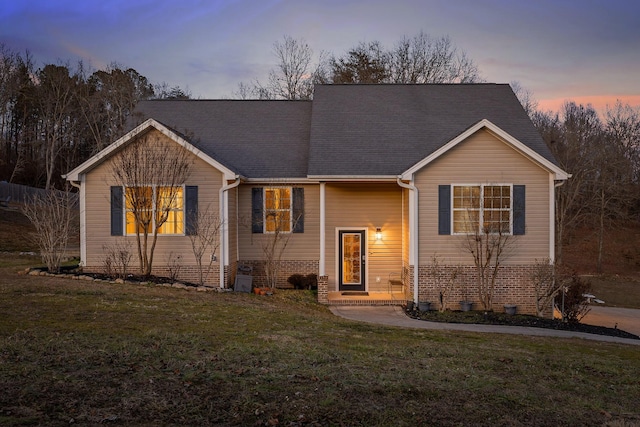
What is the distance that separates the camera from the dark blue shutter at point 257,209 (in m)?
17.5

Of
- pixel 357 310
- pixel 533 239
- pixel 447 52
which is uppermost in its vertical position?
pixel 447 52

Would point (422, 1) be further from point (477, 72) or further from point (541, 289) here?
point (477, 72)

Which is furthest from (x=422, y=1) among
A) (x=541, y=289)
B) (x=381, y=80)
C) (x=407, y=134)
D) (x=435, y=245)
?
(x=381, y=80)

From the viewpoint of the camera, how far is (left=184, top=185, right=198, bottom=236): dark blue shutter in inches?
638

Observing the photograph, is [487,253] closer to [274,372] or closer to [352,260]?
[352,260]

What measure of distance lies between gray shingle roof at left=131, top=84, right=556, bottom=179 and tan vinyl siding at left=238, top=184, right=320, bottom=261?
668 mm

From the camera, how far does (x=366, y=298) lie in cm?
1634

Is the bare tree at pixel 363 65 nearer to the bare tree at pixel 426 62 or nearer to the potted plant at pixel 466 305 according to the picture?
the bare tree at pixel 426 62

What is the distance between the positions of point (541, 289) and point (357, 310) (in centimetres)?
512

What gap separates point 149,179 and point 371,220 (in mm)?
6610

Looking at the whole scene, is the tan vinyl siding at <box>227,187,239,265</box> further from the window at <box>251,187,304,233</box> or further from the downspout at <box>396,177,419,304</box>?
the downspout at <box>396,177,419,304</box>

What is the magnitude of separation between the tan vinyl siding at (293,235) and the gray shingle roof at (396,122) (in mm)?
1513

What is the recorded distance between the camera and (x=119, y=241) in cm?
1627

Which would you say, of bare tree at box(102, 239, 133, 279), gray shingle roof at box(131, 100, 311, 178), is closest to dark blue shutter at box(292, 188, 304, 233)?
gray shingle roof at box(131, 100, 311, 178)
